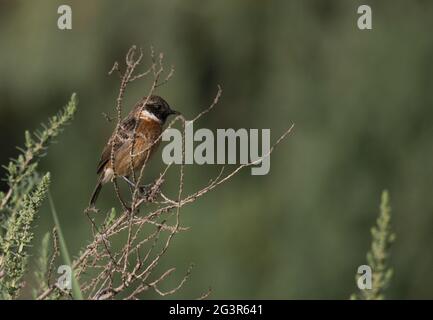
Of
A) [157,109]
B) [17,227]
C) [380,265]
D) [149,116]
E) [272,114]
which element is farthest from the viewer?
[272,114]

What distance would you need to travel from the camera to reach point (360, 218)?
1069cm

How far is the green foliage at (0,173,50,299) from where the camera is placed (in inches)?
115

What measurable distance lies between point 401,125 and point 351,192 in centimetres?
110

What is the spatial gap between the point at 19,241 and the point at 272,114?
358 inches

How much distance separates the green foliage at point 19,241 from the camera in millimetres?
2910

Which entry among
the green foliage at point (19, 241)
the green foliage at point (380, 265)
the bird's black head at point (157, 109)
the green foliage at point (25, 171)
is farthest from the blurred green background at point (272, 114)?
the green foliage at point (19, 241)

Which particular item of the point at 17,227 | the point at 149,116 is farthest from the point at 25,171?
the point at 149,116

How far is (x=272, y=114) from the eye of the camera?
11.9 metres

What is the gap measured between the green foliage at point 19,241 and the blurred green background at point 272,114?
24.4ft

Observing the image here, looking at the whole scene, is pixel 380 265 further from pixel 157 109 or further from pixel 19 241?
pixel 157 109

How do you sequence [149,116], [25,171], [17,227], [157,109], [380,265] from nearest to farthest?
[17,227] → [380,265] → [25,171] → [149,116] → [157,109]

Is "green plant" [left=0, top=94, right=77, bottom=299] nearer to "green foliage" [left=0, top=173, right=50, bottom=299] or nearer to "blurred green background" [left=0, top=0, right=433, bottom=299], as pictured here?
"green foliage" [left=0, top=173, right=50, bottom=299]
